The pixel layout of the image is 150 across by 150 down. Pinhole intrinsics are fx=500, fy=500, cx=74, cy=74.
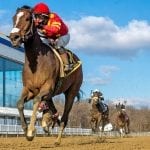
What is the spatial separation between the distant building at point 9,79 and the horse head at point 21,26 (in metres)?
42.5

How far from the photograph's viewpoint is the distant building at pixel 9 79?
55.7m

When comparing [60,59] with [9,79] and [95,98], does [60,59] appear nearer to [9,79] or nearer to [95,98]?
[95,98]

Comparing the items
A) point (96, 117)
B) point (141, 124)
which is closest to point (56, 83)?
point (96, 117)

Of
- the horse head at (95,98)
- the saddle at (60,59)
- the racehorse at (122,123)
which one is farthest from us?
the racehorse at (122,123)

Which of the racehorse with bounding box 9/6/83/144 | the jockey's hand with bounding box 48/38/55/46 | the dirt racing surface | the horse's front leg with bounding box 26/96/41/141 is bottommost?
the dirt racing surface

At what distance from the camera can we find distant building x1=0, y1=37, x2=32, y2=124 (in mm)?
55719

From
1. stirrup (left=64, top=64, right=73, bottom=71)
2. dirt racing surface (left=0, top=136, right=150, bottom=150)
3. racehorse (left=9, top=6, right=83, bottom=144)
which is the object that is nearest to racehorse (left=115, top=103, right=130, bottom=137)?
dirt racing surface (left=0, top=136, right=150, bottom=150)

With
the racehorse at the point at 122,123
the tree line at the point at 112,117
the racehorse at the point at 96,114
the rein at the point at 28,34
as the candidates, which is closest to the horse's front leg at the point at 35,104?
the rein at the point at 28,34

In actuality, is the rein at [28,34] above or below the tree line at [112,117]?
below

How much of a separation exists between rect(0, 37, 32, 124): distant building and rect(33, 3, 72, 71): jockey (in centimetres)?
4041

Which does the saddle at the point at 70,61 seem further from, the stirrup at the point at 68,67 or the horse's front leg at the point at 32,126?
the horse's front leg at the point at 32,126

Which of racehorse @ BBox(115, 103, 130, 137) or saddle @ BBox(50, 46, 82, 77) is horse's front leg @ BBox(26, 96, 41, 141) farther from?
racehorse @ BBox(115, 103, 130, 137)

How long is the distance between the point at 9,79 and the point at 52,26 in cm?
4601

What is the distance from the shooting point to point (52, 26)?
12977mm
